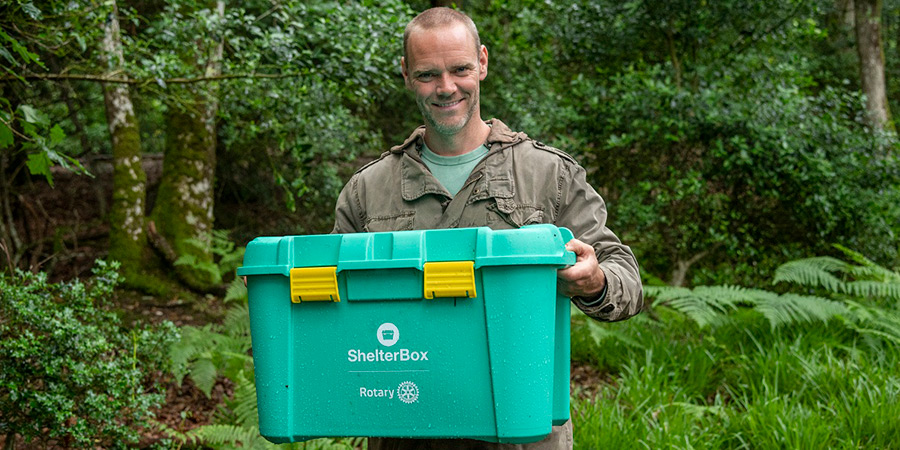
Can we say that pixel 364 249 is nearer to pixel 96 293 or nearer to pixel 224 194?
pixel 96 293

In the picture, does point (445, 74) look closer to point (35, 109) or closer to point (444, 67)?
point (444, 67)

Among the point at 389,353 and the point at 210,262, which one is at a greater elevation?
the point at 389,353

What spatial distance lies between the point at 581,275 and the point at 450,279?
0.99 feet

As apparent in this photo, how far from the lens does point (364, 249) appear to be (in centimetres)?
171

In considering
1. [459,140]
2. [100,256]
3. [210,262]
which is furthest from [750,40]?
[100,256]

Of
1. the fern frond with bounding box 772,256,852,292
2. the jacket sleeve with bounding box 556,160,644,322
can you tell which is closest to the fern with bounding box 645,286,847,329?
the fern frond with bounding box 772,256,852,292

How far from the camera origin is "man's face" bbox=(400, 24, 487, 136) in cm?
204

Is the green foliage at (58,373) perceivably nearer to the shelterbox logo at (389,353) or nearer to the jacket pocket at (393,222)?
the jacket pocket at (393,222)

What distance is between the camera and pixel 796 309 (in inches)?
197

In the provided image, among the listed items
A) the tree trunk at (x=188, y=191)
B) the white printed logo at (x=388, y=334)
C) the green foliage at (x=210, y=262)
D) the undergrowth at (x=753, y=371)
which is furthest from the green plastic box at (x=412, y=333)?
the tree trunk at (x=188, y=191)

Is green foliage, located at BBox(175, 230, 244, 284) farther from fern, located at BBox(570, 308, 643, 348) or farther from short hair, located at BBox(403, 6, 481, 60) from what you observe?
short hair, located at BBox(403, 6, 481, 60)

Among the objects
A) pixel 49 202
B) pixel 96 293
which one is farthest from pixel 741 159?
pixel 49 202

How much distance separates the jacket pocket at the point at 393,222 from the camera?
2139 mm

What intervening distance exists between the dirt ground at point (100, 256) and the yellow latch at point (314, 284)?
7.79ft
